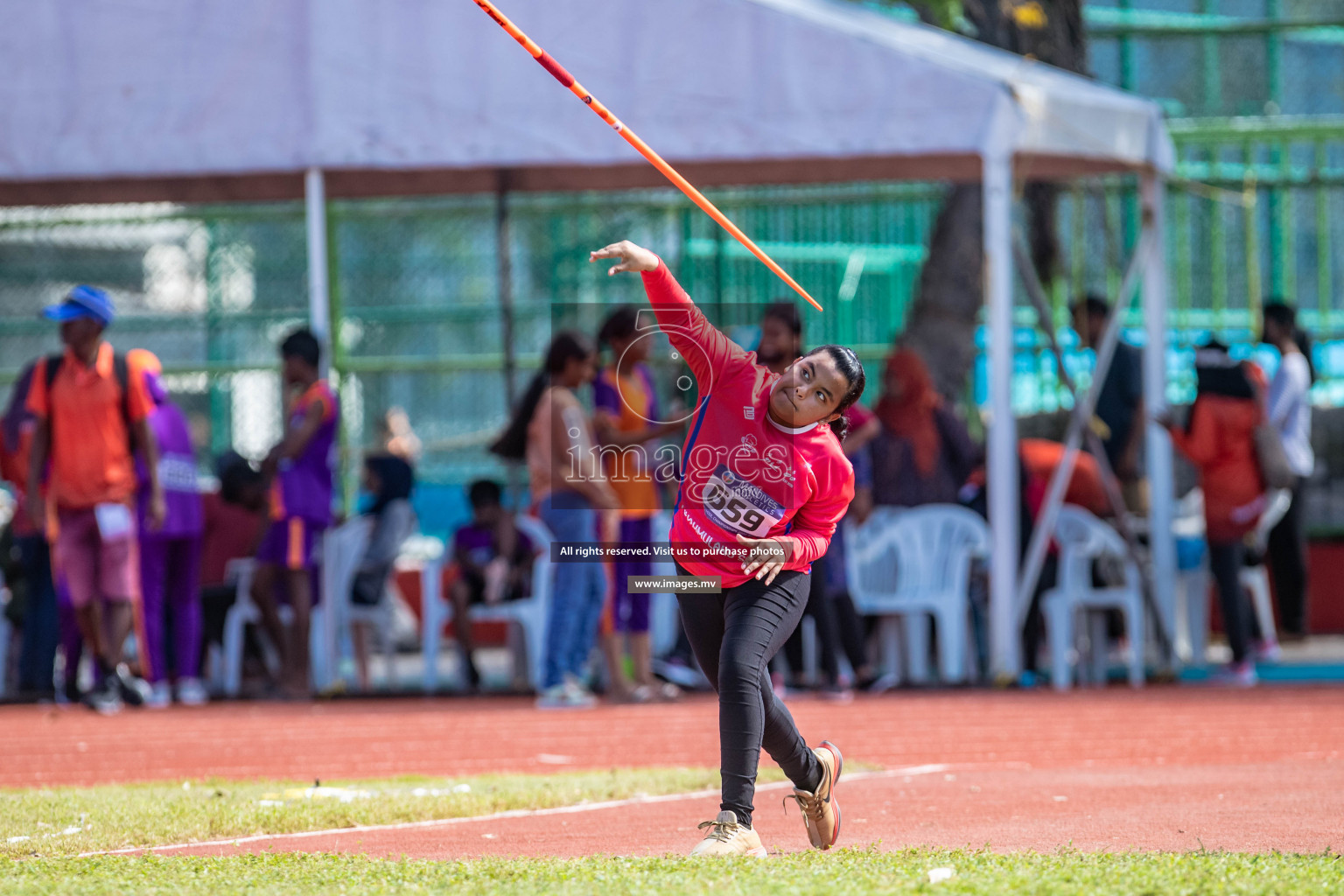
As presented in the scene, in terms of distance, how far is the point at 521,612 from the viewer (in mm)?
10648

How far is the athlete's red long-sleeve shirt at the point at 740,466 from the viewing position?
16.6 feet

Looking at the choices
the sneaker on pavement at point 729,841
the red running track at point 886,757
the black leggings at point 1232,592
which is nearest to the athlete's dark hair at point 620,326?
the red running track at point 886,757

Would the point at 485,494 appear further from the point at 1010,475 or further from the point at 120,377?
the point at 1010,475

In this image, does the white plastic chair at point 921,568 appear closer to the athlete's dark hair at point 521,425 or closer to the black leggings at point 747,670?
the athlete's dark hair at point 521,425

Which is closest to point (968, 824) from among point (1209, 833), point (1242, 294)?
point (1209, 833)

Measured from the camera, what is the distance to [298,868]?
4.62 metres

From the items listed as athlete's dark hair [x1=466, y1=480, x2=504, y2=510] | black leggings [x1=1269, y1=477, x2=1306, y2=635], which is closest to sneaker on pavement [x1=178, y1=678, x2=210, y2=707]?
athlete's dark hair [x1=466, y1=480, x2=504, y2=510]

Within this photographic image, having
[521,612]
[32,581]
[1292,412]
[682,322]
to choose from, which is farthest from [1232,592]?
[32,581]

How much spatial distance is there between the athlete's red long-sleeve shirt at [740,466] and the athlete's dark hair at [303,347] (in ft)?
17.3

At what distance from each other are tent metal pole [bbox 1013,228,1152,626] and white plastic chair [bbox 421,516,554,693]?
265 centimetres

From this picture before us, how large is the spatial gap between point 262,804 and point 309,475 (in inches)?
171

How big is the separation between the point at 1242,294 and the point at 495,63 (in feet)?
22.2

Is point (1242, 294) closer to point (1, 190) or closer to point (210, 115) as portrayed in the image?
point (210, 115)

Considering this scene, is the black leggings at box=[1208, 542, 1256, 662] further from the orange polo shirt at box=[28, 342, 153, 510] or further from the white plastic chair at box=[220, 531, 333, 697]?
the orange polo shirt at box=[28, 342, 153, 510]
